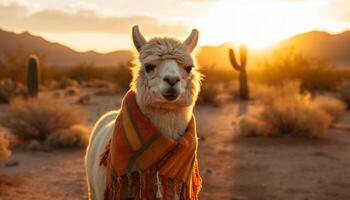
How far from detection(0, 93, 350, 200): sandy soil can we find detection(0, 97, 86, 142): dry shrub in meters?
1.55

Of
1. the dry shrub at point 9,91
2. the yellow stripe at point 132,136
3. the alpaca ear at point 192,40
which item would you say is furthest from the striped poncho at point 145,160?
the dry shrub at point 9,91

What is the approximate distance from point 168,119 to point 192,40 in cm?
100

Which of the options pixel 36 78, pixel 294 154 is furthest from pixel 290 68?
pixel 294 154

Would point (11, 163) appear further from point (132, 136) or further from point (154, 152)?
point (154, 152)

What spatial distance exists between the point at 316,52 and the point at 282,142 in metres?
114

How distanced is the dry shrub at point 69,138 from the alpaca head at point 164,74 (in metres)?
9.65

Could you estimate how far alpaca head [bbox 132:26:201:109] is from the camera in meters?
4.75

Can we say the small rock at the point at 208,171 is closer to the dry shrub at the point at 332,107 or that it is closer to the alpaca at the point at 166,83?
the alpaca at the point at 166,83

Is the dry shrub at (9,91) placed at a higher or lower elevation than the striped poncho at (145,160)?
lower

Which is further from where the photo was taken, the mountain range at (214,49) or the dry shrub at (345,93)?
the mountain range at (214,49)

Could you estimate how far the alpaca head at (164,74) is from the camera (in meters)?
4.75

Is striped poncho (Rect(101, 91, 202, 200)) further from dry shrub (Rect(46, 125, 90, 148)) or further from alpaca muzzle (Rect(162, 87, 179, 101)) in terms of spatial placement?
dry shrub (Rect(46, 125, 90, 148))

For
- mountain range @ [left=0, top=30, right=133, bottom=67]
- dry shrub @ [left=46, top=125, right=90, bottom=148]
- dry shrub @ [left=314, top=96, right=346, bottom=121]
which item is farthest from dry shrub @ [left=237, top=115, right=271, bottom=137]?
mountain range @ [left=0, top=30, right=133, bottom=67]

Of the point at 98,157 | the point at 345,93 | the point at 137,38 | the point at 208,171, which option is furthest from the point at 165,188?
the point at 345,93
